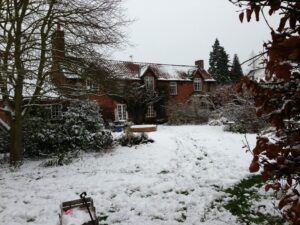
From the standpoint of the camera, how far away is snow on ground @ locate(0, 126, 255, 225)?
253 inches

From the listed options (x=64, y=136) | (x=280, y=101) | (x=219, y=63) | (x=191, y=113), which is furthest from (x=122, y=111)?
Answer: (x=280, y=101)

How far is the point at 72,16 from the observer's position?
11.9 m

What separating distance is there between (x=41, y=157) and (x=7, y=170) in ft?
8.17

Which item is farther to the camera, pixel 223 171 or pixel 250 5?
pixel 223 171

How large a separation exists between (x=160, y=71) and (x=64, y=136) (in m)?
24.2

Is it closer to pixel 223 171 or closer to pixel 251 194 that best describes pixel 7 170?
pixel 223 171

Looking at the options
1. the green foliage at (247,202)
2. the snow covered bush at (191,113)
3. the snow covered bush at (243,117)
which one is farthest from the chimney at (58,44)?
the snow covered bush at (191,113)

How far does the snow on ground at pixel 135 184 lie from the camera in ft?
21.1

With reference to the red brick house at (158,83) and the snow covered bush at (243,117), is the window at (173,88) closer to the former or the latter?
the red brick house at (158,83)

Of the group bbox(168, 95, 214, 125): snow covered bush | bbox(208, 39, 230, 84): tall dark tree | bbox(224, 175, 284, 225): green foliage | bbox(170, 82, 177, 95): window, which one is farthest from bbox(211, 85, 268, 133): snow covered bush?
bbox(208, 39, 230, 84): tall dark tree

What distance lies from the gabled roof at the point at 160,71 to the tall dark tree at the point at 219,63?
12213mm

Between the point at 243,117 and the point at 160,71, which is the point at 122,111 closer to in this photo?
the point at 160,71

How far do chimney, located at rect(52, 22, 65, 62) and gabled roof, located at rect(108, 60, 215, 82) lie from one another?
19457 mm

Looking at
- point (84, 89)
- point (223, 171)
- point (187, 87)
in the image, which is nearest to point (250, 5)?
point (223, 171)
